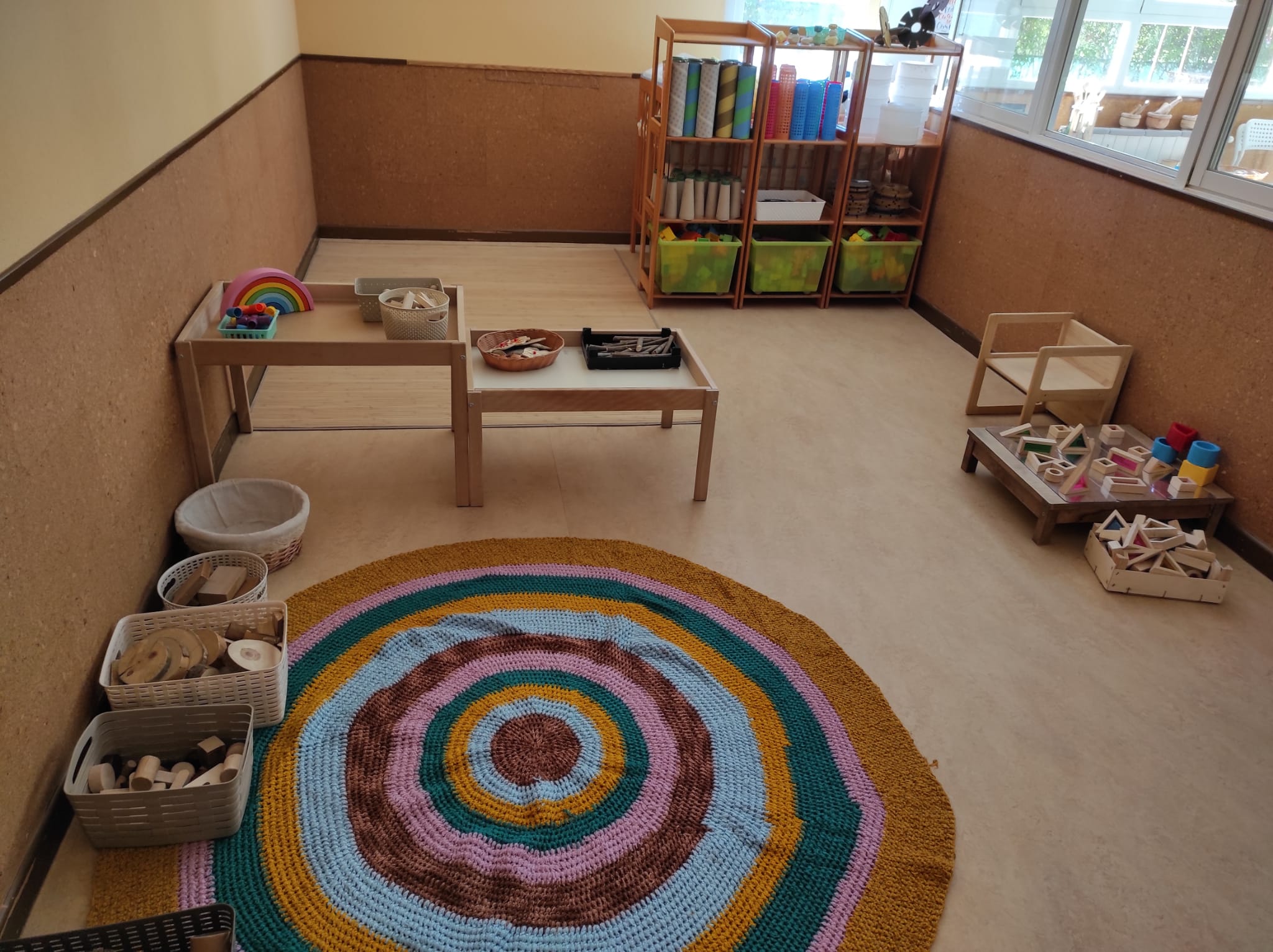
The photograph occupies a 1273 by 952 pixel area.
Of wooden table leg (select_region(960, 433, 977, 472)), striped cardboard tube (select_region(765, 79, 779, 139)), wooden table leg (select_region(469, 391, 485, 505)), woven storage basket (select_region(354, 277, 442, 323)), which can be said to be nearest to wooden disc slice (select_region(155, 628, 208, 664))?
wooden table leg (select_region(469, 391, 485, 505))

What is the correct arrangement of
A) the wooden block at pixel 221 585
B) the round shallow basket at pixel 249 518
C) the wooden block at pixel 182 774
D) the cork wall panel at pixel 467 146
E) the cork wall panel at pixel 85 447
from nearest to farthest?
the cork wall panel at pixel 85 447
the wooden block at pixel 182 774
the wooden block at pixel 221 585
the round shallow basket at pixel 249 518
the cork wall panel at pixel 467 146

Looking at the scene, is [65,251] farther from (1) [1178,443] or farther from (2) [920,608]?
(1) [1178,443]

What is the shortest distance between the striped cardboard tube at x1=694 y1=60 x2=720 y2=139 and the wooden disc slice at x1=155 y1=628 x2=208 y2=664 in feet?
10.9

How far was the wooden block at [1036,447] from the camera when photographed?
3078 millimetres

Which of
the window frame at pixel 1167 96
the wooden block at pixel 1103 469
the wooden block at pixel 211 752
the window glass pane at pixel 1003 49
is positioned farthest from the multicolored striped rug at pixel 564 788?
the window glass pane at pixel 1003 49

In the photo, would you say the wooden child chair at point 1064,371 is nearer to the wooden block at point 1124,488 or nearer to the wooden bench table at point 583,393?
the wooden block at point 1124,488

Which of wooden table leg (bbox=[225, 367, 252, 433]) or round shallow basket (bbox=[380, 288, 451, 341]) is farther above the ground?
round shallow basket (bbox=[380, 288, 451, 341])

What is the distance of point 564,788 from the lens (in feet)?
6.25

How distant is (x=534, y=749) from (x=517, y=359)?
1345mm

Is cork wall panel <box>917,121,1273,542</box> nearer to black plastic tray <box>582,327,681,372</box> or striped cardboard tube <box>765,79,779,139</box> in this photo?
striped cardboard tube <box>765,79,779,139</box>

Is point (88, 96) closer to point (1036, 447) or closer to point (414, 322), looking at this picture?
point (414, 322)

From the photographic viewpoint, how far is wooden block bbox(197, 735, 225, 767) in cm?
179

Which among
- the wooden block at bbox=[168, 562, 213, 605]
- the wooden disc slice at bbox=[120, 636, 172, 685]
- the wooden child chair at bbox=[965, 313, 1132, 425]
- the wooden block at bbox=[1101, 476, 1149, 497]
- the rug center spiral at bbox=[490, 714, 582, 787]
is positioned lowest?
the rug center spiral at bbox=[490, 714, 582, 787]

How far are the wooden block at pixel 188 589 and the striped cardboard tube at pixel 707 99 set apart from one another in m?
3.12
